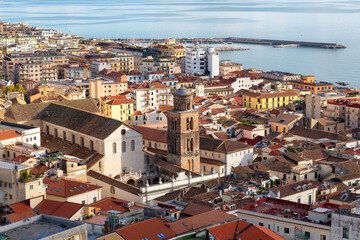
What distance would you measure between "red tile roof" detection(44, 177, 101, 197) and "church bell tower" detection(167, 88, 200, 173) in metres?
5.61

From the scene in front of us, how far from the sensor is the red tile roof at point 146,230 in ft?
43.0

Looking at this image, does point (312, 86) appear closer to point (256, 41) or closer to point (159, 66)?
point (159, 66)

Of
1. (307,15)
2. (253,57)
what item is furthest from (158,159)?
(307,15)

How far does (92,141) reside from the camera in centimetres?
2572

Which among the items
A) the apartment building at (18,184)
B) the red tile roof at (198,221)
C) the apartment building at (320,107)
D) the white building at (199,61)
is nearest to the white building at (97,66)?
the white building at (199,61)

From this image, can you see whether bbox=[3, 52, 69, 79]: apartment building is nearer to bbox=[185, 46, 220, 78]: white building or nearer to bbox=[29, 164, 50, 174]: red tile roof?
bbox=[185, 46, 220, 78]: white building

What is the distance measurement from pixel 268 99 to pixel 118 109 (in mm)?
11466

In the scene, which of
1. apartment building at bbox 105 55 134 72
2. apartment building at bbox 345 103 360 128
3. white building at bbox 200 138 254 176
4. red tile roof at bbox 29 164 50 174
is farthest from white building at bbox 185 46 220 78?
red tile roof at bbox 29 164 50 174

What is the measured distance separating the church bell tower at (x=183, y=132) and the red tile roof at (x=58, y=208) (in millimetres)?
8842

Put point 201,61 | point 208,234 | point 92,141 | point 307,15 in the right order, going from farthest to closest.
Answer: point 307,15
point 201,61
point 92,141
point 208,234

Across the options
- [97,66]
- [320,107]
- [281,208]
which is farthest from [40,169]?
[97,66]

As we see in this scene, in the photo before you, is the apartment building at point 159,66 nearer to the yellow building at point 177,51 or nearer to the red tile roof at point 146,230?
the yellow building at point 177,51

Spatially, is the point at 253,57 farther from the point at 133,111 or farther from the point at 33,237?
the point at 33,237

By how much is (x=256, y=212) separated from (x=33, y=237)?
6070mm
